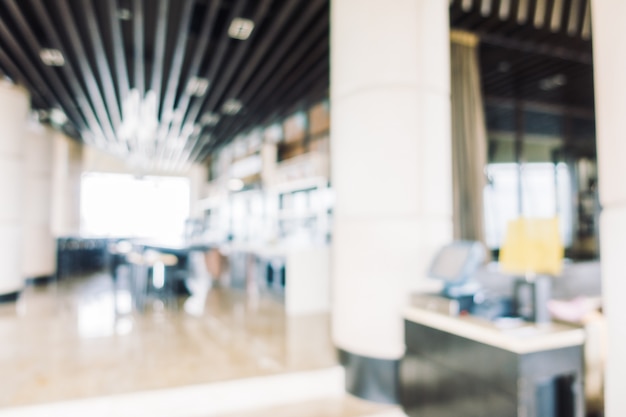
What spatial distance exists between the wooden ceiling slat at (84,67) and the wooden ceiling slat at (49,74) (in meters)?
0.40

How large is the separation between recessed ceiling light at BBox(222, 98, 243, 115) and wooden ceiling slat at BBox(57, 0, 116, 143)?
7.97 feet

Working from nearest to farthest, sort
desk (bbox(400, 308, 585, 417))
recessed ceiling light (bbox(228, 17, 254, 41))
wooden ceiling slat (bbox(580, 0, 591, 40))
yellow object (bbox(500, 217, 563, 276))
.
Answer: desk (bbox(400, 308, 585, 417)), yellow object (bbox(500, 217, 563, 276)), wooden ceiling slat (bbox(580, 0, 591, 40)), recessed ceiling light (bbox(228, 17, 254, 41))

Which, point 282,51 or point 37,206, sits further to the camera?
point 37,206

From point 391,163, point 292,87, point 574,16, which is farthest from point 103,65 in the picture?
point 574,16

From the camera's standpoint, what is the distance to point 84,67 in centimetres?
668

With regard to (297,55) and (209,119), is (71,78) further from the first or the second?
(297,55)

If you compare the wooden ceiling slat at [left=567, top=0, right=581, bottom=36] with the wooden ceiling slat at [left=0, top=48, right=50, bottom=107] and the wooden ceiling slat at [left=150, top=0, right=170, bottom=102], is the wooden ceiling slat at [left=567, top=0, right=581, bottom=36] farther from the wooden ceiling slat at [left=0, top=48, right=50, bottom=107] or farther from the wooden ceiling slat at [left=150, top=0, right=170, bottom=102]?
the wooden ceiling slat at [left=0, top=48, right=50, bottom=107]

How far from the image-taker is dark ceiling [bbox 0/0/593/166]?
191 inches

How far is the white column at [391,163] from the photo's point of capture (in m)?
3.19

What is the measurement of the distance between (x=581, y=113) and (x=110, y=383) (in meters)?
9.31

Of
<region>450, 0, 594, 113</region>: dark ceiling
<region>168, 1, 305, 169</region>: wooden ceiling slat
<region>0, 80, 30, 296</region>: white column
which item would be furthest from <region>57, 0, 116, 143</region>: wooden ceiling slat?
<region>450, 0, 594, 113</region>: dark ceiling

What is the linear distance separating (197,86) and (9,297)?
186 inches

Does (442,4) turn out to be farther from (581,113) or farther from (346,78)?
(581,113)

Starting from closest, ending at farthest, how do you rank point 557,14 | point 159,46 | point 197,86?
point 557,14
point 159,46
point 197,86
